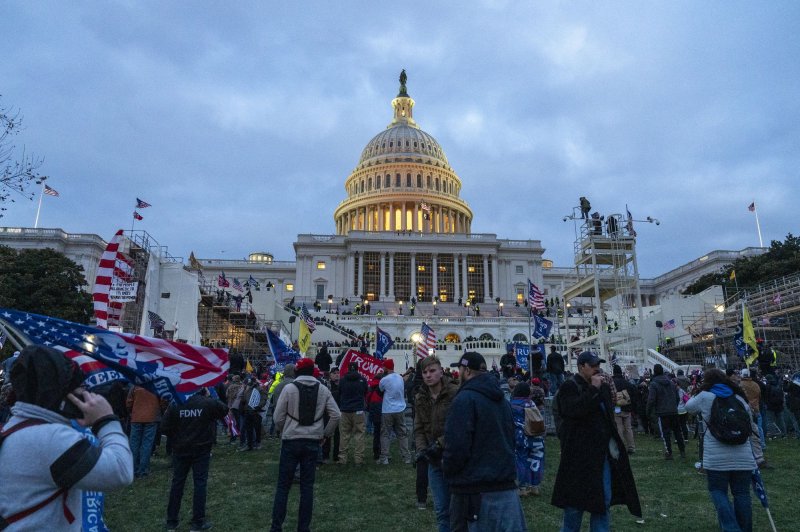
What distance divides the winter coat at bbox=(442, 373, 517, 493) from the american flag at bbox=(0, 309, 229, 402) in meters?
3.14

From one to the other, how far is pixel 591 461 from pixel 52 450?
460cm

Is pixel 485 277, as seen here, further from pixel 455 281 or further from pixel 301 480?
pixel 301 480

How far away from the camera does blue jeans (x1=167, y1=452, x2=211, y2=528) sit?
7.38 meters

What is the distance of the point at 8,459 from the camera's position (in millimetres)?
2896

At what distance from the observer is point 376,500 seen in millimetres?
8938

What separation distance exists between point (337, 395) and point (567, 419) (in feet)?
28.8

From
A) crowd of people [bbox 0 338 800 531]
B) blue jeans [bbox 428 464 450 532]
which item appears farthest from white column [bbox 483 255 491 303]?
blue jeans [bbox 428 464 450 532]

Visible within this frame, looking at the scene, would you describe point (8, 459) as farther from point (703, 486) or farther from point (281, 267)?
point (281, 267)

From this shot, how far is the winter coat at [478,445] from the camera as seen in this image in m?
4.63

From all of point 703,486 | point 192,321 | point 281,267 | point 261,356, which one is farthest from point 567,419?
point 281,267

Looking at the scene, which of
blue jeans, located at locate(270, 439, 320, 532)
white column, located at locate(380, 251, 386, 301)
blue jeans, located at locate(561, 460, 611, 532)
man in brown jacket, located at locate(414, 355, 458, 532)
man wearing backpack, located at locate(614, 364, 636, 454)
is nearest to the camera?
blue jeans, located at locate(561, 460, 611, 532)

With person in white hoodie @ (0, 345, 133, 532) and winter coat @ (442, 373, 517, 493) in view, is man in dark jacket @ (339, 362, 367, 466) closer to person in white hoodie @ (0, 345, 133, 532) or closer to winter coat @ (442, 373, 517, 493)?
winter coat @ (442, 373, 517, 493)

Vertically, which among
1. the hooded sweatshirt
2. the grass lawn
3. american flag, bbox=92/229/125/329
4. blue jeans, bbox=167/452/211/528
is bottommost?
the grass lawn

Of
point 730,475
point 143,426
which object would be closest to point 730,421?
point 730,475
